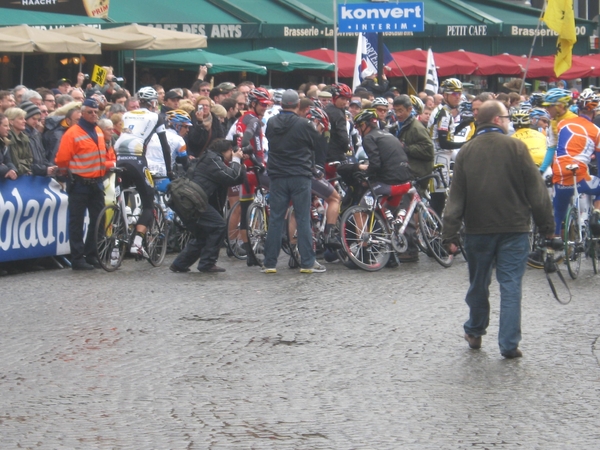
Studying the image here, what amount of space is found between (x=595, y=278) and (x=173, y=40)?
11185 mm

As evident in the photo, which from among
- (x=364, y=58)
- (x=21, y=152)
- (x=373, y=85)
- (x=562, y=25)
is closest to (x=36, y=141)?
(x=21, y=152)

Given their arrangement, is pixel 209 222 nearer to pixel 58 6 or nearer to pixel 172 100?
pixel 172 100

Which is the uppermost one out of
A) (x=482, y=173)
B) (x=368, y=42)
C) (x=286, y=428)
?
(x=368, y=42)

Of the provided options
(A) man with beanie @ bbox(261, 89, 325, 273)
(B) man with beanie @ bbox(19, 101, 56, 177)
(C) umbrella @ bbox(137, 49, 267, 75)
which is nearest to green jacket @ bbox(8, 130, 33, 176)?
(B) man with beanie @ bbox(19, 101, 56, 177)

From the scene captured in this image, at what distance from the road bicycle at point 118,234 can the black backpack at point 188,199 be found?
75 cm

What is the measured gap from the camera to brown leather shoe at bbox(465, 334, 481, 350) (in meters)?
8.32

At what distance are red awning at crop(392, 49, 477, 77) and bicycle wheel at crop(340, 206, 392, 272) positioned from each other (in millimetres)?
18519

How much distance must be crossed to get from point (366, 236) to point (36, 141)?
3744mm

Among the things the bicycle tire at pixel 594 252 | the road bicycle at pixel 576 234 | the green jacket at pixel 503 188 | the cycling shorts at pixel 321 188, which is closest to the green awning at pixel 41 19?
the cycling shorts at pixel 321 188

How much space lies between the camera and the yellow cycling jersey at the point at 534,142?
13.7 metres

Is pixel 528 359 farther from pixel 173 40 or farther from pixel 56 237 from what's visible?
pixel 173 40

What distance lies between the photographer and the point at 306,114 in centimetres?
Result: 1313

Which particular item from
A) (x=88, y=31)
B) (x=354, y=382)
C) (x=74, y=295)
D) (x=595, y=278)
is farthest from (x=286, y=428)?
(x=88, y=31)

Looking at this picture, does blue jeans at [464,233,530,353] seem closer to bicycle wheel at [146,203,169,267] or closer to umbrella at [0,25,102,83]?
bicycle wheel at [146,203,169,267]
